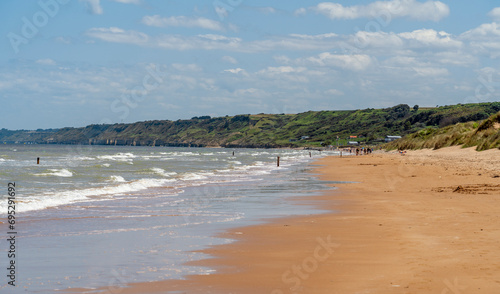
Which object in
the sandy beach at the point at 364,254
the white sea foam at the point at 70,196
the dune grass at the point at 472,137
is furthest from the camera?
the dune grass at the point at 472,137

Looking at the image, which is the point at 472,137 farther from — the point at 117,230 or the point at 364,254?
the point at 364,254

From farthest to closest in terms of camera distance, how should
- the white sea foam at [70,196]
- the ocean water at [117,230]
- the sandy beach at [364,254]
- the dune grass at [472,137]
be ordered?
1. the dune grass at [472,137]
2. the white sea foam at [70,196]
3. the ocean water at [117,230]
4. the sandy beach at [364,254]

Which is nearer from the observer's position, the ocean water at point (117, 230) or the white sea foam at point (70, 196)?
the ocean water at point (117, 230)

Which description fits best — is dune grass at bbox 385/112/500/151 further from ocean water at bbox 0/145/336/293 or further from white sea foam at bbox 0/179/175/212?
white sea foam at bbox 0/179/175/212

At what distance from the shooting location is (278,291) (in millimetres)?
7051

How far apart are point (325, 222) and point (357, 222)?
2.82 feet

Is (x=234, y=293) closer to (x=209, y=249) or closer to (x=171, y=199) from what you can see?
(x=209, y=249)

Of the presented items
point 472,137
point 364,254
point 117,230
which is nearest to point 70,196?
point 117,230

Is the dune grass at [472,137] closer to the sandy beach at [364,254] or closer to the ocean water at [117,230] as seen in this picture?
the ocean water at [117,230]

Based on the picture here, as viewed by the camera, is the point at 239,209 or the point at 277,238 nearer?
the point at 277,238

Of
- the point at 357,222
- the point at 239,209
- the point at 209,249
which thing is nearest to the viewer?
the point at 209,249

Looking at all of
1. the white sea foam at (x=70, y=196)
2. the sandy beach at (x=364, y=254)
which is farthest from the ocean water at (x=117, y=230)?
the sandy beach at (x=364, y=254)

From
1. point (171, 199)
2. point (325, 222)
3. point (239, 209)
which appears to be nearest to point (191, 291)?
point (325, 222)

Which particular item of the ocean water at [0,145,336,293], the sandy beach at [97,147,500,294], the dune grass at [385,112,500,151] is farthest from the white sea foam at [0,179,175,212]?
the dune grass at [385,112,500,151]
